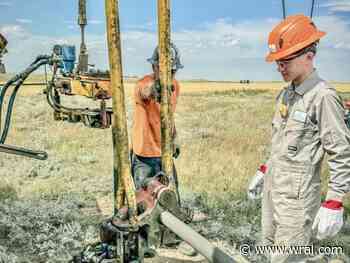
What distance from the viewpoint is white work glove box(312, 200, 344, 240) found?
10.1ft

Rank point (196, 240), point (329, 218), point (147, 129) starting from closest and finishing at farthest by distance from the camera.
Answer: point (196, 240) < point (329, 218) < point (147, 129)

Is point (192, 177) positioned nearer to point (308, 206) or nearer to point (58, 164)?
point (58, 164)

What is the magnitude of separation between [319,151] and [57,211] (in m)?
4.77

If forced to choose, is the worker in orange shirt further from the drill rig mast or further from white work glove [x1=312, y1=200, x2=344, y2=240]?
white work glove [x1=312, y1=200, x2=344, y2=240]

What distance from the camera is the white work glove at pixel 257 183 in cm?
399

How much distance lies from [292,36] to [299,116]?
57cm

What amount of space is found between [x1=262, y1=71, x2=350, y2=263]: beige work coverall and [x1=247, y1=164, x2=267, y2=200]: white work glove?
1.44ft

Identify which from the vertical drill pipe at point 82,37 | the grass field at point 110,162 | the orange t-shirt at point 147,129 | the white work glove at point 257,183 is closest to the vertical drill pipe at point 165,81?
the white work glove at point 257,183

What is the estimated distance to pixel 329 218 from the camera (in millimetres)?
3080

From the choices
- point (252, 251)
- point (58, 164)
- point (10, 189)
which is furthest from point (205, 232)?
point (58, 164)

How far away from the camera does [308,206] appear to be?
3.35m

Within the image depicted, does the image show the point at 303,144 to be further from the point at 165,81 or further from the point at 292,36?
the point at 165,81

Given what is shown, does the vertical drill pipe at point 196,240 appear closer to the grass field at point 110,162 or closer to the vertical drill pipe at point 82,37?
the vertical drill pipe at point 82,37

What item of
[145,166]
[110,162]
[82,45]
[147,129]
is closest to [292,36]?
[147,129]
